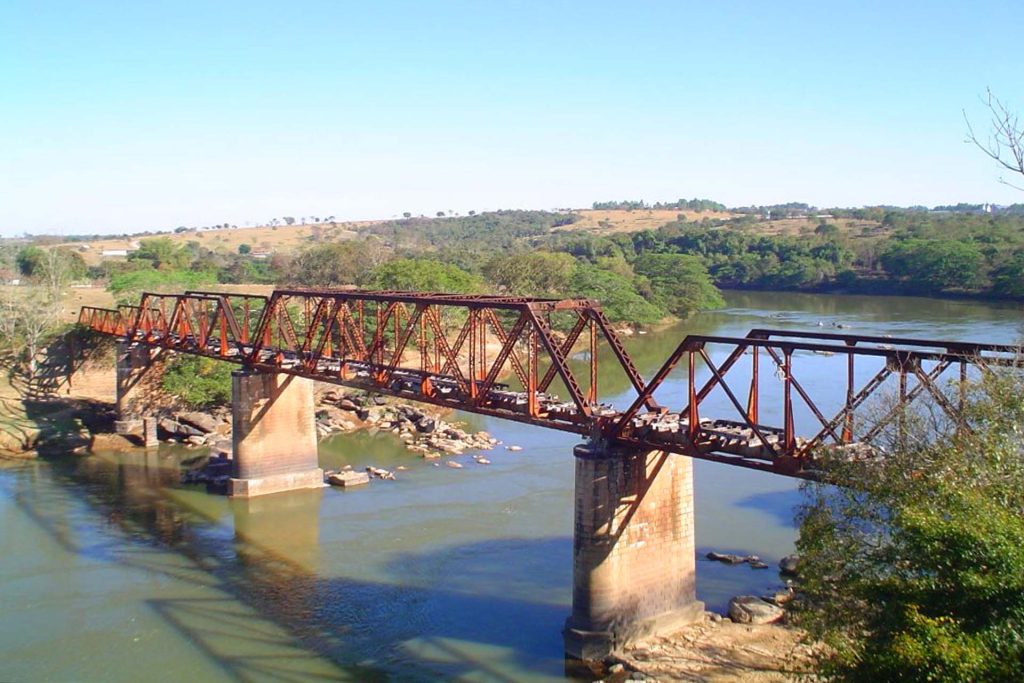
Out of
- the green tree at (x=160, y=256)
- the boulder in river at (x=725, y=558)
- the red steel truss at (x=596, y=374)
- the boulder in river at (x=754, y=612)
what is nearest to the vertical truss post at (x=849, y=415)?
the red steel truss at (x=596, y=374)

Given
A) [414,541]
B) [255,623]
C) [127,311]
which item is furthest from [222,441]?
[255,623]

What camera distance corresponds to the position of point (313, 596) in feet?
75.6

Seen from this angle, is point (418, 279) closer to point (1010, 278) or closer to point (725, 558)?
point (725, 558)

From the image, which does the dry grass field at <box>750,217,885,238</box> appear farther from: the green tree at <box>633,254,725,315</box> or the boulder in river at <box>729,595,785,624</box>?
the boulder in river at <box>729,595,785,624</box>

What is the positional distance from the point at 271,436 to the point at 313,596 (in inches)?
401

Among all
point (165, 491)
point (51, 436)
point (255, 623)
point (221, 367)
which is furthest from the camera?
point (221, 367)

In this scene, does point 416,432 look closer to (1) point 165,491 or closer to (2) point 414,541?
(1) point 165,491

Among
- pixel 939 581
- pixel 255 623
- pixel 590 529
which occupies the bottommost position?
pixel 255 623

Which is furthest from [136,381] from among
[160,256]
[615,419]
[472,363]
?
[160,256]

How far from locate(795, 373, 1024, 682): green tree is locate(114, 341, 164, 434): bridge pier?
33.2m

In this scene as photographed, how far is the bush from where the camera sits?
41250 millimetres

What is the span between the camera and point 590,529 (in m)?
19.3

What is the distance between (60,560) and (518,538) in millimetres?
12057

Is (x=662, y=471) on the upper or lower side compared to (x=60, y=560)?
upper
